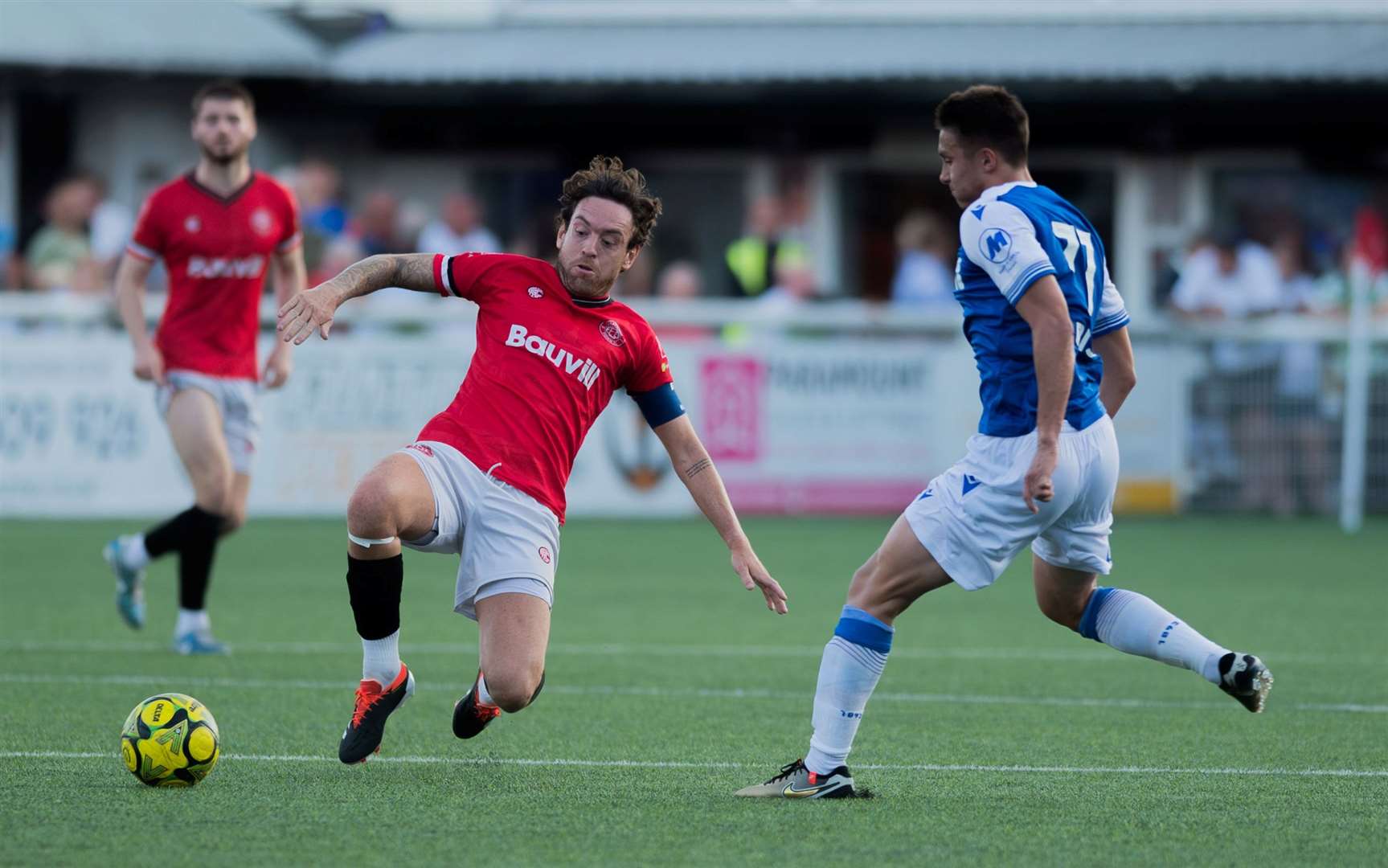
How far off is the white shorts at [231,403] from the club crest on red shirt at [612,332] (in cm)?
349

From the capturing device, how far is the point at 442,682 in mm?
8398

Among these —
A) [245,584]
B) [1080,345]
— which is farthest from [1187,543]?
[1080,345]

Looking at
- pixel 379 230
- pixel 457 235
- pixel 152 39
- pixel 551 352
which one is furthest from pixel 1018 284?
pixel 152 39

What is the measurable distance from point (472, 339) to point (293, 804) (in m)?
10.9

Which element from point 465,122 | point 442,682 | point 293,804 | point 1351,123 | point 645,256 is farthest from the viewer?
point 465,122

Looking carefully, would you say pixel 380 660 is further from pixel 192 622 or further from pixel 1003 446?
pixel 192 622

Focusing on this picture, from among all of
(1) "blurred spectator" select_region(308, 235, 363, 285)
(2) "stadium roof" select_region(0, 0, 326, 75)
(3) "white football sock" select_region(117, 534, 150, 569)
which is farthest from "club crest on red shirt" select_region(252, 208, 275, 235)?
(2) "stadium roof" select_region(0, 0, 326, 75)

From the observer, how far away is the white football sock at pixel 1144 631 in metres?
6.02

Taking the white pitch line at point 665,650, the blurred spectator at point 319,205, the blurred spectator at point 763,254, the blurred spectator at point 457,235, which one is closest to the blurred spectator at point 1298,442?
the blurred spectator at point 763,254

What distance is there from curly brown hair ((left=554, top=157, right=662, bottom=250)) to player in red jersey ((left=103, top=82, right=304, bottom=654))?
3.28m

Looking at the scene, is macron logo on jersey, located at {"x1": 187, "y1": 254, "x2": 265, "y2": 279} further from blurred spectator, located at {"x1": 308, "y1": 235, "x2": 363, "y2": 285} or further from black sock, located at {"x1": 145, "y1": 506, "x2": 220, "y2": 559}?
blurred spectator, located at {"x1": 308, "y1": 235, "x2": 363, "y2": 285}

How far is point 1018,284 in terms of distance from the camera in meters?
5.68

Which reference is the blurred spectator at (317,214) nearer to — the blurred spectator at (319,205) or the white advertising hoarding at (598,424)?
the blurred spectator at (319,205)

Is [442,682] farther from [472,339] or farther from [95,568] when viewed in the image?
[472,339]
